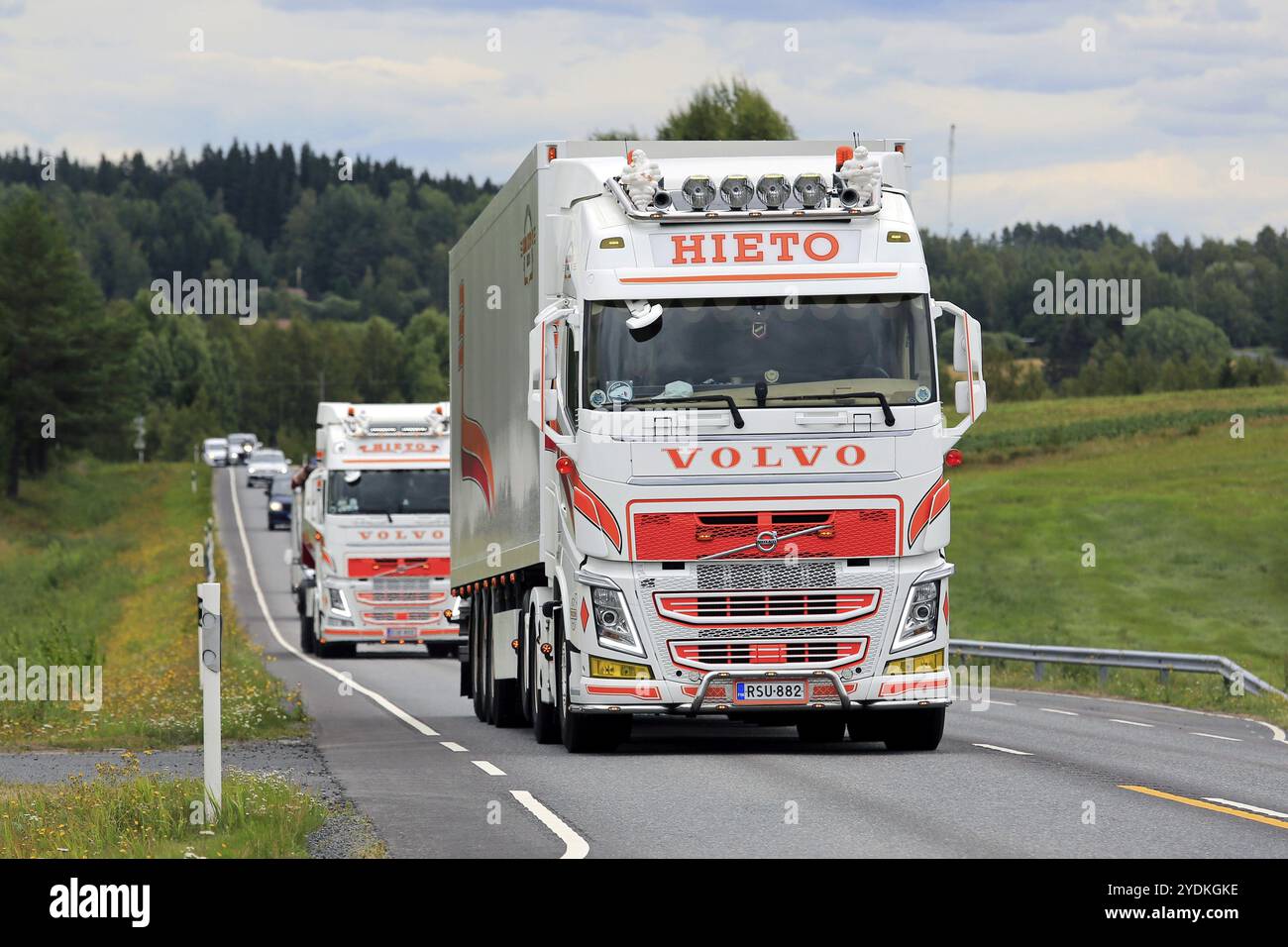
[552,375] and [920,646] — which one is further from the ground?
[552,375]

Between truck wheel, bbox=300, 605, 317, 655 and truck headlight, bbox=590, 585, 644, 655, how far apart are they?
77.4ft

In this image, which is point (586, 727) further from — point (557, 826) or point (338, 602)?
point (338, 602)

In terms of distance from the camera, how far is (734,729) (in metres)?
18.7

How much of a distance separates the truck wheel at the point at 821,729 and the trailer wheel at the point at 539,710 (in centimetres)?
198

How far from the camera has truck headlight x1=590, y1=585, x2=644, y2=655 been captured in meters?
14.7

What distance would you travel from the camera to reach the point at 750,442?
14.7 metres

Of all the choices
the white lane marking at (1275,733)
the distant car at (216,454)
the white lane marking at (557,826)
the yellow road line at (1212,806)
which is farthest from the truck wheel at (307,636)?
the distant car at (216,454)

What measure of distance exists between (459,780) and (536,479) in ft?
10.1

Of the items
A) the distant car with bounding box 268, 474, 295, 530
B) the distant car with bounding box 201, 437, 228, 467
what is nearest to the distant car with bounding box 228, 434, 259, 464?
the distant car with bounding box 201, 437, 228, 467

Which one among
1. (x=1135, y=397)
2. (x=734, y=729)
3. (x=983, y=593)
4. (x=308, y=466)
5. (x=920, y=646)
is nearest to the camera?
(x=920, y=646)

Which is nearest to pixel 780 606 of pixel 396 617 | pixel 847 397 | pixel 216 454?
pixel 847 397

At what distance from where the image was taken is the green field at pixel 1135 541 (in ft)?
141

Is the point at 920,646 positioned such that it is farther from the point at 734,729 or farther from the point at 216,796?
the point at 216,796
